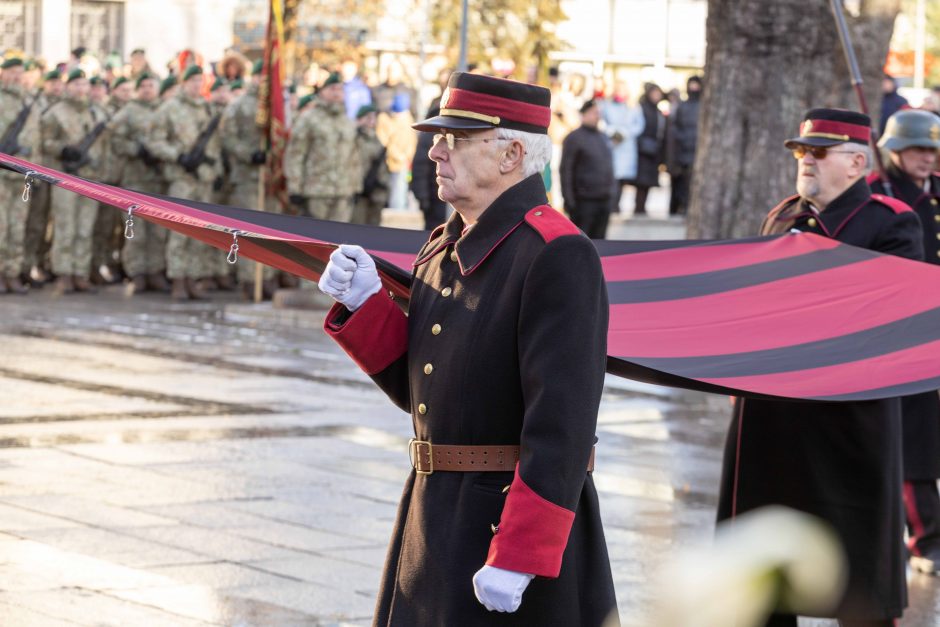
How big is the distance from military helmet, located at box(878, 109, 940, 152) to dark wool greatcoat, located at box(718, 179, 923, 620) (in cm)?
235

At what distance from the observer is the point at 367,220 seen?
699 inches

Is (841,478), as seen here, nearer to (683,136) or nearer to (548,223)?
(548,223)

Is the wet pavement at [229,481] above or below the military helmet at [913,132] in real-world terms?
below

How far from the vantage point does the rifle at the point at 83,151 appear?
667 inches

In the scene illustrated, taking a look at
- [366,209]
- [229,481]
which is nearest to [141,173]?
[366,209]

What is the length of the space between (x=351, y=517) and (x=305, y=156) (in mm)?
9847

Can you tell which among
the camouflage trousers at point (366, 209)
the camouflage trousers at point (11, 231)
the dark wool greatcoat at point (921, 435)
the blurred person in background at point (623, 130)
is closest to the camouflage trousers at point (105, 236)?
the camouflage trousers at point (11, 231)

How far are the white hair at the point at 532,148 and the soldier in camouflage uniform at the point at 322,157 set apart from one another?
13040mm

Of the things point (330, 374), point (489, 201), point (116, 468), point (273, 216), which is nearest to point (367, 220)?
point (330, 374)

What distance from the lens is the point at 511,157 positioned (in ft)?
11.5

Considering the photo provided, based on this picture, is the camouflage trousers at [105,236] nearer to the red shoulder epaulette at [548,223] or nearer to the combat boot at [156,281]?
the combat boot at [156,281]

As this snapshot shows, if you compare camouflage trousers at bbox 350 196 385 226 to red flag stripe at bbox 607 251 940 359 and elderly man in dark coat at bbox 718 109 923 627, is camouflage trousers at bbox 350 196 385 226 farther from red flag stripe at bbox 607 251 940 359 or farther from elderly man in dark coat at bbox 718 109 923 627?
elderly man in dark coat at bbox 718 109 923 627

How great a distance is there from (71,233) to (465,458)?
14.3 meters

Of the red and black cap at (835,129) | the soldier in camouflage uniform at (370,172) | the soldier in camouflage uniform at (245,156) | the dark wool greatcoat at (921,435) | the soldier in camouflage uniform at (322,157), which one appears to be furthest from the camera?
the soldier in camouflage uniform at (370,172)
